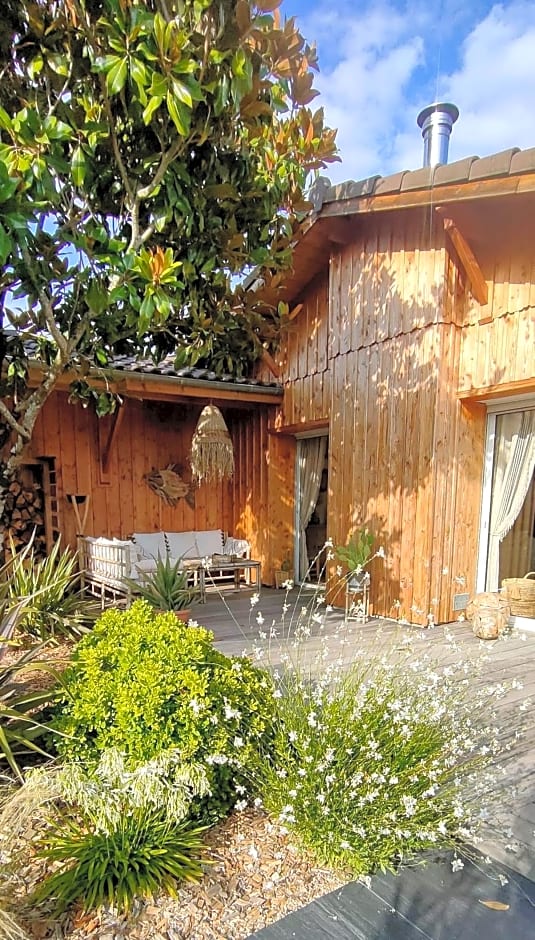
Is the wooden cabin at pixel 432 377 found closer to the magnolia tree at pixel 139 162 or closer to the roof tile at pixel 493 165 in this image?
the roof tile at pixel 493 165

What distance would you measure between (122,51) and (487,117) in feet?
13.9

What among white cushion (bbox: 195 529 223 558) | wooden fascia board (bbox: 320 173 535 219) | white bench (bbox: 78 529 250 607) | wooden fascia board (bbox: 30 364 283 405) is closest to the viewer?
wooden fascia board (bbox: 320 173 535 219)

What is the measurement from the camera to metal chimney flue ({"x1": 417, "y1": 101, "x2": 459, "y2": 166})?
5.27 m

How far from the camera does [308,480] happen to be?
22.3ft

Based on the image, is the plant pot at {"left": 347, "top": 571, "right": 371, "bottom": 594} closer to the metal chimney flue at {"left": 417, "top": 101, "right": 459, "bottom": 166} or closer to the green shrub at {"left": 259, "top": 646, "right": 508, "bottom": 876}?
the green shrub at {"left": 259, "top": 646, "right": 508, "bottom": 876}

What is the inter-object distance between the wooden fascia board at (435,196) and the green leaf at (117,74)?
277cm

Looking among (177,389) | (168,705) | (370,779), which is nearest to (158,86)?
(168,705)

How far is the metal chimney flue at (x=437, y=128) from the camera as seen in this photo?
527cm

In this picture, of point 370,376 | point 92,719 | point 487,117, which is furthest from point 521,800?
point 487,117

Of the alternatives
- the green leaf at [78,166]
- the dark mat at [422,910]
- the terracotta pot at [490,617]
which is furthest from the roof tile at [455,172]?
the dark mat at [422,910]

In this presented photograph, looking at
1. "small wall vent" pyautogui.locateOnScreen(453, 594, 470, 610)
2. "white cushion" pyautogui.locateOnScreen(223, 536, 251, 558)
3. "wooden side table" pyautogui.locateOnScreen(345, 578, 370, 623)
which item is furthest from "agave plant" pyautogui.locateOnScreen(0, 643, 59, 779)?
"white cushion" pyautogui.locateOnScreen(223, 536, 251, 558)

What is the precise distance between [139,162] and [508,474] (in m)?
4.00

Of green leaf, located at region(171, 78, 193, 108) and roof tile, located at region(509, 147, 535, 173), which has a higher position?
roof tile, located at region(509, 147, 535, 173)

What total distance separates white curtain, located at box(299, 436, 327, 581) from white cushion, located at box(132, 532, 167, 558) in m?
1.94
